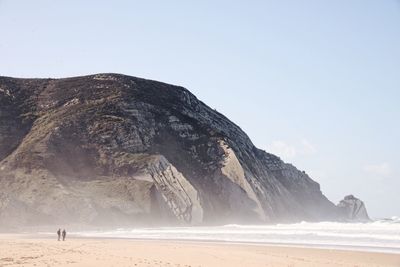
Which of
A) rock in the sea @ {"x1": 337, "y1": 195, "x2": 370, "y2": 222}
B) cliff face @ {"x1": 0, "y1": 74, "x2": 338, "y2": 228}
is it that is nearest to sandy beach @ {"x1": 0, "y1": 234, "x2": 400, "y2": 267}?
cliff face @ {"x1": 0, "y1": 74, "x2": 338, "y2": 228}

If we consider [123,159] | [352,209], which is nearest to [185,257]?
[123,159]

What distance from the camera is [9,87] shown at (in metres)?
78.1

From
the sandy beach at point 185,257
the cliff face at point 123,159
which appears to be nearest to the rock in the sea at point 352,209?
the cliff face at point 123,159

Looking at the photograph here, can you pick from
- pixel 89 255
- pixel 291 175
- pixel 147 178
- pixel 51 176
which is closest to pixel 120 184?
pixel 147 178

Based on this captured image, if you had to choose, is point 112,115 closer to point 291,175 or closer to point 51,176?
point 51,176

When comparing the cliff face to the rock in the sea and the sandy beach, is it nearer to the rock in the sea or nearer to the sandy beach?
the sandy beach

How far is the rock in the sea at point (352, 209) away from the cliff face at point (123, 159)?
3018cm

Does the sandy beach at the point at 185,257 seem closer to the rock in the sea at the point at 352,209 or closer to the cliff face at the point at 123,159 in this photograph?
the cliff face at the point at 123,159

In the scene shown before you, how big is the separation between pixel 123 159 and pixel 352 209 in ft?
232

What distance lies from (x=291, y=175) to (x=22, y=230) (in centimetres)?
6357

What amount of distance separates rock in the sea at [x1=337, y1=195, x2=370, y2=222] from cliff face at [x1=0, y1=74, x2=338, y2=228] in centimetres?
3018

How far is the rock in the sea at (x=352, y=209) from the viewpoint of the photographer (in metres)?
117

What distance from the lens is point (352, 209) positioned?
11812 centimetres

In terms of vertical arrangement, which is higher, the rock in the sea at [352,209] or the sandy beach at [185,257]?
the rock in the sea at [352,209]
